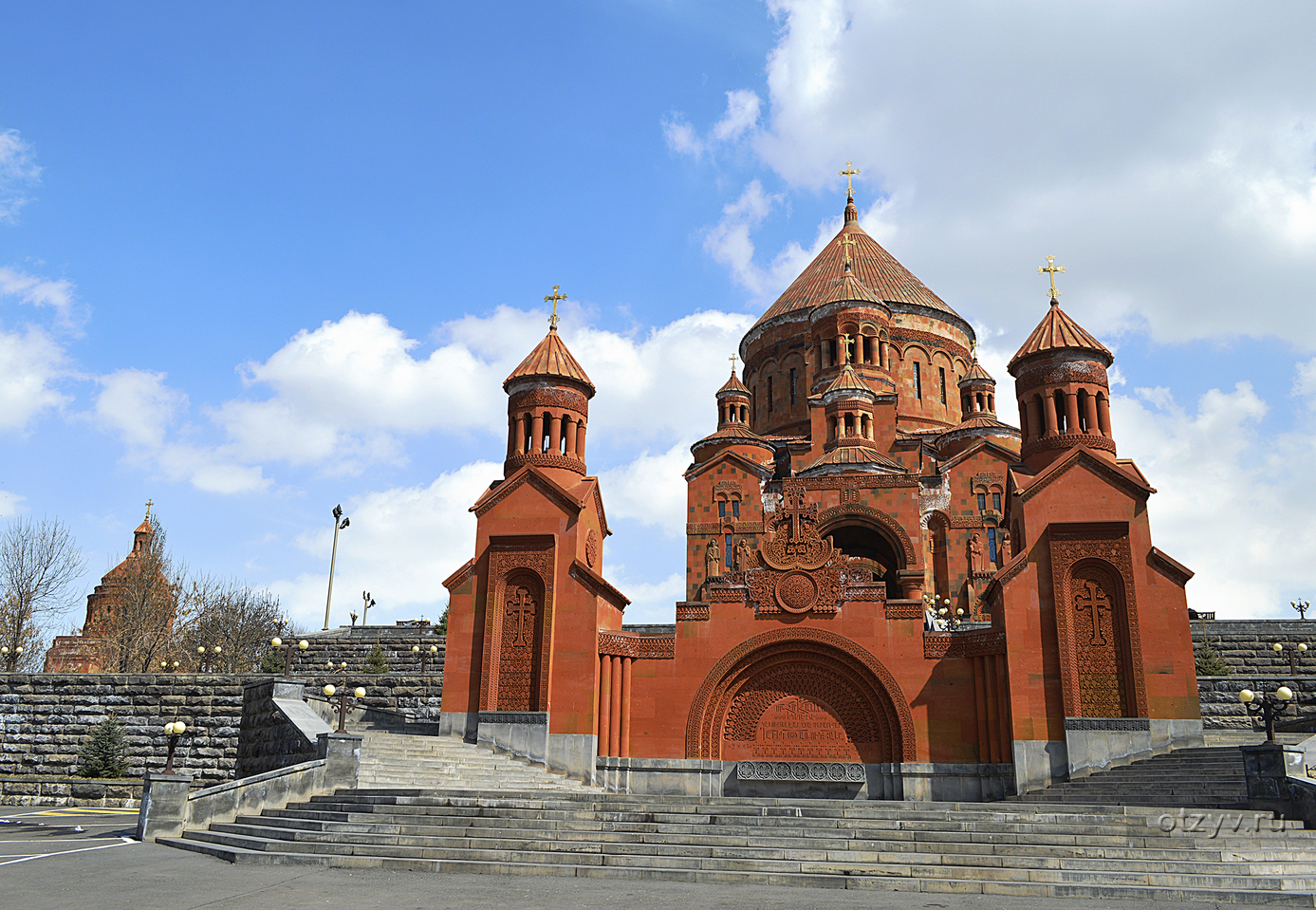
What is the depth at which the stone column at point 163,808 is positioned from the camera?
14328mm

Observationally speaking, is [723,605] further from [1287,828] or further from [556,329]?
[1287,828]

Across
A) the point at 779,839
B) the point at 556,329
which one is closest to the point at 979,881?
the point at 779,839

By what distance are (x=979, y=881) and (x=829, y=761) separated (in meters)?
9.44

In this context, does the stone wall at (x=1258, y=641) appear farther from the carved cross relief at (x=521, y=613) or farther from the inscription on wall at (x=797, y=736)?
the carved cross relief at (x=521, y=613)

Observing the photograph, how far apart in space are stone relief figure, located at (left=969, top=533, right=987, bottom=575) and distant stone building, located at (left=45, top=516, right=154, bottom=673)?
108 feet

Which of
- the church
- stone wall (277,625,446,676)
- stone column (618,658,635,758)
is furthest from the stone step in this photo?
stone wall (277,625,446,676)

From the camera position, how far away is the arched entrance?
20.2 meters

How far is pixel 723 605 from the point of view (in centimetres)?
2116

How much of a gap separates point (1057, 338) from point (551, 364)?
499 inches

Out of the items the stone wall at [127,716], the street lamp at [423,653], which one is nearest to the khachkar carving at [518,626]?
the stone wall at [127,716]

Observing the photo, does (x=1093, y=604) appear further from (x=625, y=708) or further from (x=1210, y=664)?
(x=625, y=708)

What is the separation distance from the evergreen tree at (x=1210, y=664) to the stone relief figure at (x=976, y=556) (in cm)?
657

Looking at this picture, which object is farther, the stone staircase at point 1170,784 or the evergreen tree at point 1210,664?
the evergreen tree at point 1210,664

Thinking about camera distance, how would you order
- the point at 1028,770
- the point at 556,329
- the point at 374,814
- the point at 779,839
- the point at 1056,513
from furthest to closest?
the point at 556,329
the point at 1056,513
the point at 1028,770
the point at 374,814
the point at 779,839
